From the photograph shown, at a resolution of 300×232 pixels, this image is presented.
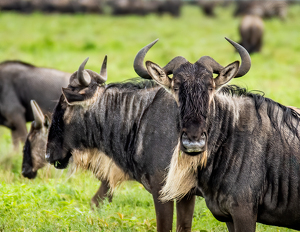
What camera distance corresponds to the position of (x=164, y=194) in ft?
13.0

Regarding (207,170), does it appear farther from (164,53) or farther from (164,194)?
(164,53)

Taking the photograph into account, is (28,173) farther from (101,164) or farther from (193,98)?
(193,98)

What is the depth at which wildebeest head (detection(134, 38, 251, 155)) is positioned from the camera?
3.26 metres

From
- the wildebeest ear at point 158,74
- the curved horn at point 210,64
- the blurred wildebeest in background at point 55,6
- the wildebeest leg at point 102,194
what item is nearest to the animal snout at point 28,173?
the wildebeest leg at point 102,194

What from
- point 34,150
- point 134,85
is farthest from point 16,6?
point 134,85

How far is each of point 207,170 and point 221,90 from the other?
75 centimetres

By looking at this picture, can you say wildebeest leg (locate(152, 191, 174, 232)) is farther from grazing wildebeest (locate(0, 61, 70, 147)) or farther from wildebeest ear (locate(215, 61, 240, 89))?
grazing wildebeest (locate(0, 61, 70, 147))

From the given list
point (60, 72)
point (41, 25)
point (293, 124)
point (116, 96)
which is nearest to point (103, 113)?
point (116, 96)

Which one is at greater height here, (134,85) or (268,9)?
(268,9)

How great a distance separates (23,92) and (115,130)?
4363 millimetres

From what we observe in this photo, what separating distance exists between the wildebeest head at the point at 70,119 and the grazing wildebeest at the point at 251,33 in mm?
14255

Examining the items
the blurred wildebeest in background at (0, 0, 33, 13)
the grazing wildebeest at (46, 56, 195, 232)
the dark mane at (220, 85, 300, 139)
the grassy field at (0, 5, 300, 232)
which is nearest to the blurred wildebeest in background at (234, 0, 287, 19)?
the grassy field at (0, 5, 300, 232)

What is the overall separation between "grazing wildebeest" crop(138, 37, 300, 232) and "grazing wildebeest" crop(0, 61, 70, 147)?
4960 millimetres

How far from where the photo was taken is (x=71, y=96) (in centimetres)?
442
